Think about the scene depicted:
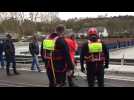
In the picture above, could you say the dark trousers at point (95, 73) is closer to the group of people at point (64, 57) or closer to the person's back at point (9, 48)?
the group of people at point (64, 57)

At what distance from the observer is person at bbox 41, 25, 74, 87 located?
18.6 feet

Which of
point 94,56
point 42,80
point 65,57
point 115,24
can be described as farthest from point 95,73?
point 115,24

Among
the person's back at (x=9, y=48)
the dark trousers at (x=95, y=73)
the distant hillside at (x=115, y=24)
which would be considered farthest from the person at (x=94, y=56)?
the distant hillside at (x=115, y=24)

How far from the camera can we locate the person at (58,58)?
18.6 feet

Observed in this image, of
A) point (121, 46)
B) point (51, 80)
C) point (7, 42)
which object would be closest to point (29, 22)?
point (121, 46)

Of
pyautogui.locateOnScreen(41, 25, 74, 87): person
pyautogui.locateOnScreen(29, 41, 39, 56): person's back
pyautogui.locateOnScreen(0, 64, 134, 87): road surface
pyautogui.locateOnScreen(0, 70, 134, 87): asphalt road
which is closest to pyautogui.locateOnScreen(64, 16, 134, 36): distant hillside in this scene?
pyautogui.locateOnScreen(29, 41, 39, 56): person's back

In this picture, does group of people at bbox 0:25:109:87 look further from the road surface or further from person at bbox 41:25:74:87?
the road surface

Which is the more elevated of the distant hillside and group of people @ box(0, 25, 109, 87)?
group of people @ box(0, 25, 109, 87)

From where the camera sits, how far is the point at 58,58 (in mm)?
5695

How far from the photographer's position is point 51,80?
5883mm

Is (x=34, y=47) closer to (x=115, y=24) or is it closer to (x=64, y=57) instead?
(x=64, y=57)

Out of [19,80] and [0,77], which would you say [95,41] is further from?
[0,77]

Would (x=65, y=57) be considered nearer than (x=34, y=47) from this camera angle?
Yes
